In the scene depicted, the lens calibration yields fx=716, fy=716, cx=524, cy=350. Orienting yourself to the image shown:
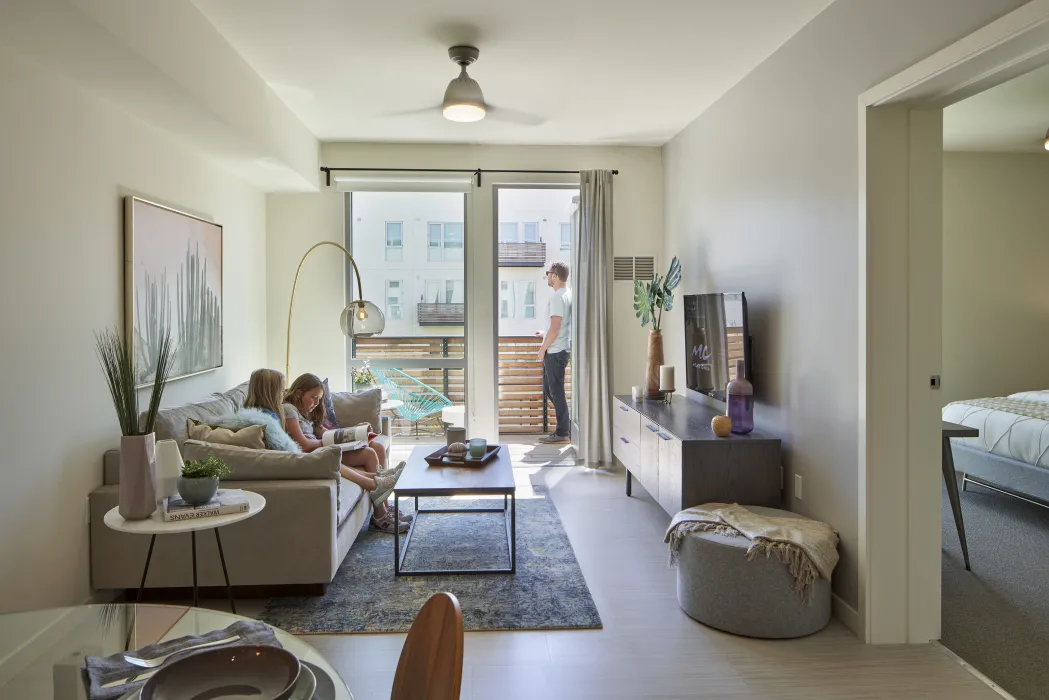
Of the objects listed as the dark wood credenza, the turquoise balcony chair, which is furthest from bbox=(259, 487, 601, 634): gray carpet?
the turquoise balcony chair

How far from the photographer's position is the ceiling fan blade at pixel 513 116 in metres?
4.85

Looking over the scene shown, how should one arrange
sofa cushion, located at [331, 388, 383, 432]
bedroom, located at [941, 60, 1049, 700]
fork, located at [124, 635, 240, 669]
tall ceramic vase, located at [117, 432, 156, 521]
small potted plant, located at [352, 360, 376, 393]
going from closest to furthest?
1. fork, located at [124, 635, 240, 669]
2. tall ceramic vase, located at [117, 432, 156, 521]
3. bedroom, located at [941, 60, 1049, 700]
4. sofa cushion, located at [331, 388, 383, 432]
5. small potted plant, located at [352, 360, 376, 393]

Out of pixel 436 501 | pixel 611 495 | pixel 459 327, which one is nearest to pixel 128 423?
pixel 436 501

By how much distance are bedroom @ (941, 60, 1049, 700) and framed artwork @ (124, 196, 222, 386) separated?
3.89m

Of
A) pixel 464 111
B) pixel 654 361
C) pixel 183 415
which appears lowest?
pixel 183 415

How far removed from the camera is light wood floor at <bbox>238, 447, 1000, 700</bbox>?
246cm

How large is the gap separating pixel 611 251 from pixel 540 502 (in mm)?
2216

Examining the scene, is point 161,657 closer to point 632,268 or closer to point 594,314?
point 594,314

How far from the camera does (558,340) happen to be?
6.62 m

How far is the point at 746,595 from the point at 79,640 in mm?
2305

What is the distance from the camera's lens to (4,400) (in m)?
2.56

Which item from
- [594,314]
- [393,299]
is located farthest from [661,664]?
[393,299]

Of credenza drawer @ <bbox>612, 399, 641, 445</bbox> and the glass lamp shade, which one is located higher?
the glass lamp shade

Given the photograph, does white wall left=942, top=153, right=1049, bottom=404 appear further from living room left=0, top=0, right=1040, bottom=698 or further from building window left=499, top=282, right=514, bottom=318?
building window left=499, top=282, right=514, bottom=318
